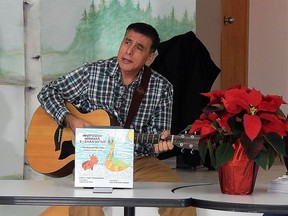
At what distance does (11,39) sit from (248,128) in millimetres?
2520

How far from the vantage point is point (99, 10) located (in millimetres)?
4645

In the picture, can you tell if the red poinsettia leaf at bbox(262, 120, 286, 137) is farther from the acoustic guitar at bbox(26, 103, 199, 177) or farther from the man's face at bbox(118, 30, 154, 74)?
the man's face at bbox(118, 30, 154, 74)

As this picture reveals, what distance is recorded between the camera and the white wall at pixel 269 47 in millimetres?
7195

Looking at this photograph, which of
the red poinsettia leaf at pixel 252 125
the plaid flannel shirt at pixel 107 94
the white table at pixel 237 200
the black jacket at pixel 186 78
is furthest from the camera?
the black jacket at pixel 186 78

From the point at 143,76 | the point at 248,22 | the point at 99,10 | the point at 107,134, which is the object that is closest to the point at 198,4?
the point at 248,22

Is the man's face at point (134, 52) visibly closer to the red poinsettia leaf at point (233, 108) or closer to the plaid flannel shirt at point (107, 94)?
the plaid flannel shirt at point (107, 94)

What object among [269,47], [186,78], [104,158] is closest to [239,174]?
[104,158]

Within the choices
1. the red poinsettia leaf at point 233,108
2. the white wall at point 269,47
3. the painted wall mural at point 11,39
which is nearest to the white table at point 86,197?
the red poinsettia leaf at point 233,108

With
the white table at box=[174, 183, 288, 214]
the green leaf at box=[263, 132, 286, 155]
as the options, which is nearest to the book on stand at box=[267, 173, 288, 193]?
the white table at box=[174, 183, 288, 214]

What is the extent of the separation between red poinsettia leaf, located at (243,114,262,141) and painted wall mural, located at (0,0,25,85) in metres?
2.48

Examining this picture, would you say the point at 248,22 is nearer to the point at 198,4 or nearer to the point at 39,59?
the point at 198,4

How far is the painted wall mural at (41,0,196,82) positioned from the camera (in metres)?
4.62

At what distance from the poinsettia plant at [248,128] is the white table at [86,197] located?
198 mm

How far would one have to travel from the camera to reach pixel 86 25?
4641mm
